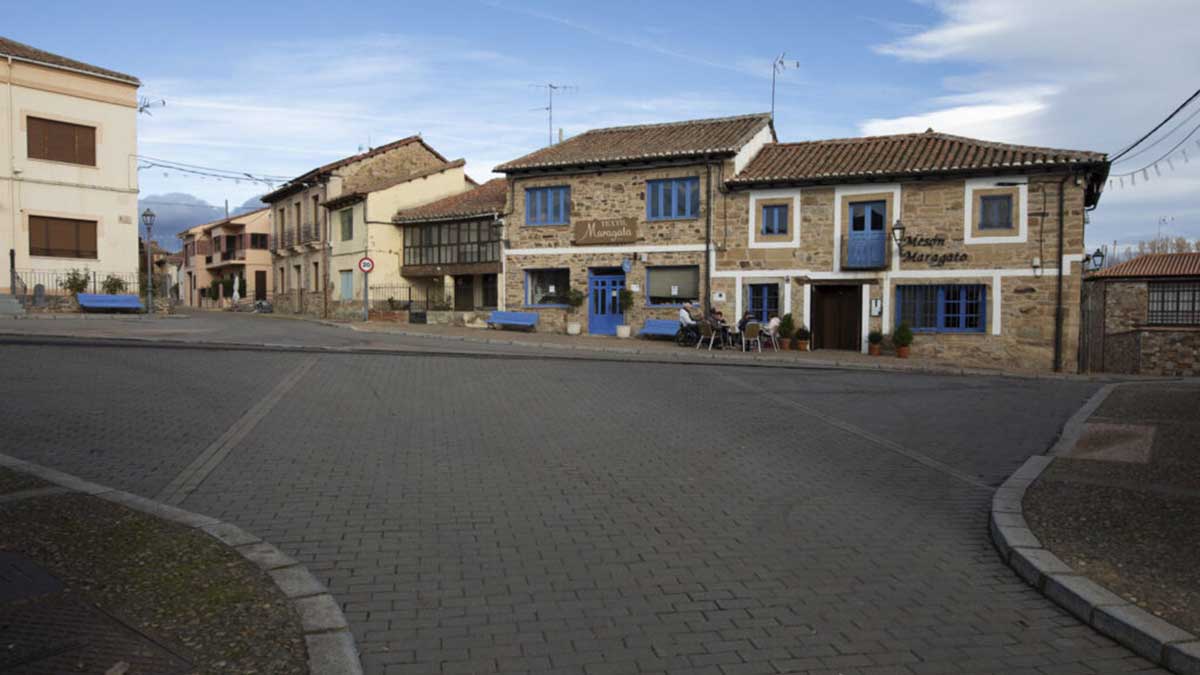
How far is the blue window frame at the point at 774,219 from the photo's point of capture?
85.6 ft

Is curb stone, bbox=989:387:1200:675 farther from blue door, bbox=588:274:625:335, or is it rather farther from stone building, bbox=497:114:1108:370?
blue door, bbox=588:274:625:335

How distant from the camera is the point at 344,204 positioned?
3738cm

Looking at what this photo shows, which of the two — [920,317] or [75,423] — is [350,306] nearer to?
[920,317]

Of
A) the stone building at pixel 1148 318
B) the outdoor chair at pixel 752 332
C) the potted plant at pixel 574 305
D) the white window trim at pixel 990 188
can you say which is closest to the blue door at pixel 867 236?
the white window trim at pixel 990 188

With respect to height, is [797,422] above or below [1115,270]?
below

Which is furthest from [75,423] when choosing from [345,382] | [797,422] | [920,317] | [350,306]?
[350,306]

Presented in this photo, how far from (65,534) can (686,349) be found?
19798 millimetres

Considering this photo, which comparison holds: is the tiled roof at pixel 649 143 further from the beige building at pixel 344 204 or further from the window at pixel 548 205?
the beige building at pixel 344 204

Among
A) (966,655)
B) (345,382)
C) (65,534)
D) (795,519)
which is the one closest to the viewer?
(966,655)

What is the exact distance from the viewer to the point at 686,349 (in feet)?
78.6

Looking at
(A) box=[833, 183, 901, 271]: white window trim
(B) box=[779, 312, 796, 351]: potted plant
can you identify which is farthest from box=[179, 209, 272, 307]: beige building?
(A) box=[833, 183, 901, 271]: white window trim

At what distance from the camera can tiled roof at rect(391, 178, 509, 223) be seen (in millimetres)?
33594

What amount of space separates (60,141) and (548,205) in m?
17.3

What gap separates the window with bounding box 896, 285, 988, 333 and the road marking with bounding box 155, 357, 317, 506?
18463 mm
